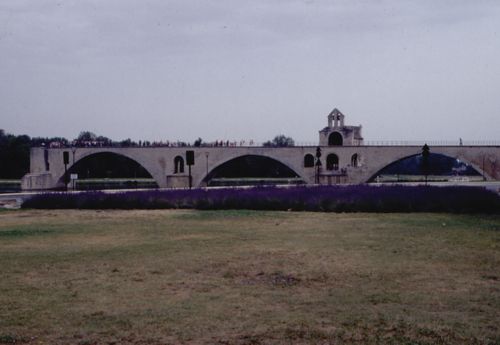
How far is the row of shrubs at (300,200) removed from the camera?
935 inches

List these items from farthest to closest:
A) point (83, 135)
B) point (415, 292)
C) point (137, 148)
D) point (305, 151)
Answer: point (83, 135)
point (137, 148)
point (305, 151)
point (415, 292)

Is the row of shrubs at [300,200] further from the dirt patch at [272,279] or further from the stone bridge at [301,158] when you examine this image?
the stone bridge at [301,158]

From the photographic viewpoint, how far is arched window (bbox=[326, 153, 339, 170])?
6394 centimetres

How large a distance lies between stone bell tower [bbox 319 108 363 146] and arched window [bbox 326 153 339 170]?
1806 millimetres

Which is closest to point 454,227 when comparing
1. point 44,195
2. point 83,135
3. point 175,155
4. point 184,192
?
point 184,192

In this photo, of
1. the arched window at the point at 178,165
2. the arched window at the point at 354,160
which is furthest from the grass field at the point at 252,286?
the arched window at the point at 178,165

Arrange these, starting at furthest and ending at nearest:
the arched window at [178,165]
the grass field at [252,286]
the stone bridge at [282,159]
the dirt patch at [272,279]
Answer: the arched window at [178,165]
the stone bridge at [282,159]
the dirt patch at [272,279]
the grass field at [252,286]

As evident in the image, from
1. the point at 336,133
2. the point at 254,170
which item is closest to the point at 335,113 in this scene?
the point at 336,133

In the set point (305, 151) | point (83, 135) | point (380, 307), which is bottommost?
point (380, 307)

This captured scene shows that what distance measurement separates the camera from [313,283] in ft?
31.7

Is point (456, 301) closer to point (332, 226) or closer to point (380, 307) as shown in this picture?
point (380, 307)

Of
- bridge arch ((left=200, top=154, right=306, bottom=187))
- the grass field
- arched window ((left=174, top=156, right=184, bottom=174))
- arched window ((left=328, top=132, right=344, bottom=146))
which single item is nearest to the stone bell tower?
arched window ((left=328, top=132, right=344, bottom=146))

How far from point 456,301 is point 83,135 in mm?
142572

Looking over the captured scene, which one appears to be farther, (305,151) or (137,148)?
(137,148)
